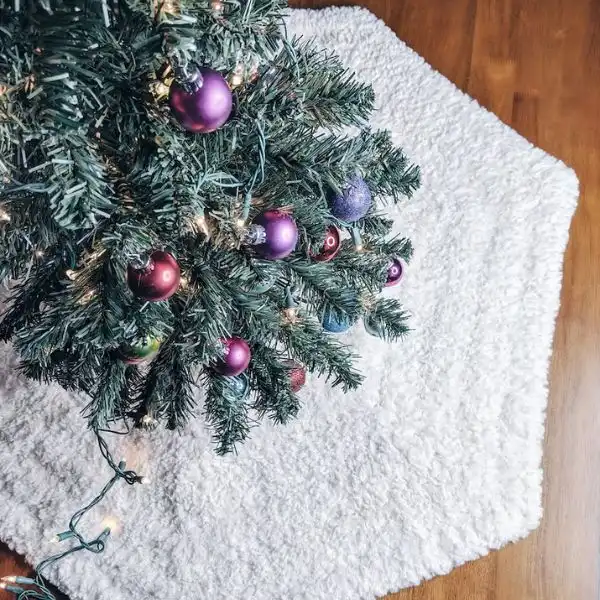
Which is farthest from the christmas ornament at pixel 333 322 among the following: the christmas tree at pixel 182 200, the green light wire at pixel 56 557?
the green light wire at pixel 56 557

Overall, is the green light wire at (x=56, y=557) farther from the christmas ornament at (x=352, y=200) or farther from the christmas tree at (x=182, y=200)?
the christmas ornament at (x=352, y=200)

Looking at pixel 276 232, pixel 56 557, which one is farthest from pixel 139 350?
pixel 56 557

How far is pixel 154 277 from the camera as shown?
578 millimetres

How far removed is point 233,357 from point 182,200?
0.21 meters

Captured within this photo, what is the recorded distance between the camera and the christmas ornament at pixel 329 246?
0.71 meters

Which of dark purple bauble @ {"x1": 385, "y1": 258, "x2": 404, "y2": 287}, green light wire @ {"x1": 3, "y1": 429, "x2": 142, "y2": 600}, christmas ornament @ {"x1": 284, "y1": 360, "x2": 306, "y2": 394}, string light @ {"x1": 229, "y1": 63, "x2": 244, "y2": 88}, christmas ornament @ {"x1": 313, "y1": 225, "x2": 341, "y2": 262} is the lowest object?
green light wire @ {"x1": 3, "y1": 429, "x2": 142, "y2": 600}

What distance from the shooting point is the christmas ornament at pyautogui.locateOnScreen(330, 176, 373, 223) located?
2.27ft

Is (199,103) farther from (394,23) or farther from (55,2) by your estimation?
(394,23)

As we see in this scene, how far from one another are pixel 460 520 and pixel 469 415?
16 cm

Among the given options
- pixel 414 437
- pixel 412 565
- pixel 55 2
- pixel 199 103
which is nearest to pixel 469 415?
pixel 414 437

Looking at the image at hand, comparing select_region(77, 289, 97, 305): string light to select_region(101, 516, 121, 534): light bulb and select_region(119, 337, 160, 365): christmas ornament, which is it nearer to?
select_region(119, 337, 160, 365): christmas ornament

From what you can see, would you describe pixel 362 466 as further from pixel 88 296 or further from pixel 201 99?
pixel 201 99

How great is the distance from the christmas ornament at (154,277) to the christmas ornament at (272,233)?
8 cm

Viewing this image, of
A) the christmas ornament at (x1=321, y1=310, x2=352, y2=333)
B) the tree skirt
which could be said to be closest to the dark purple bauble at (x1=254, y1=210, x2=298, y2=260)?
the christmas ornament at (x1=321, y1=310, x2=352, y2=333)
